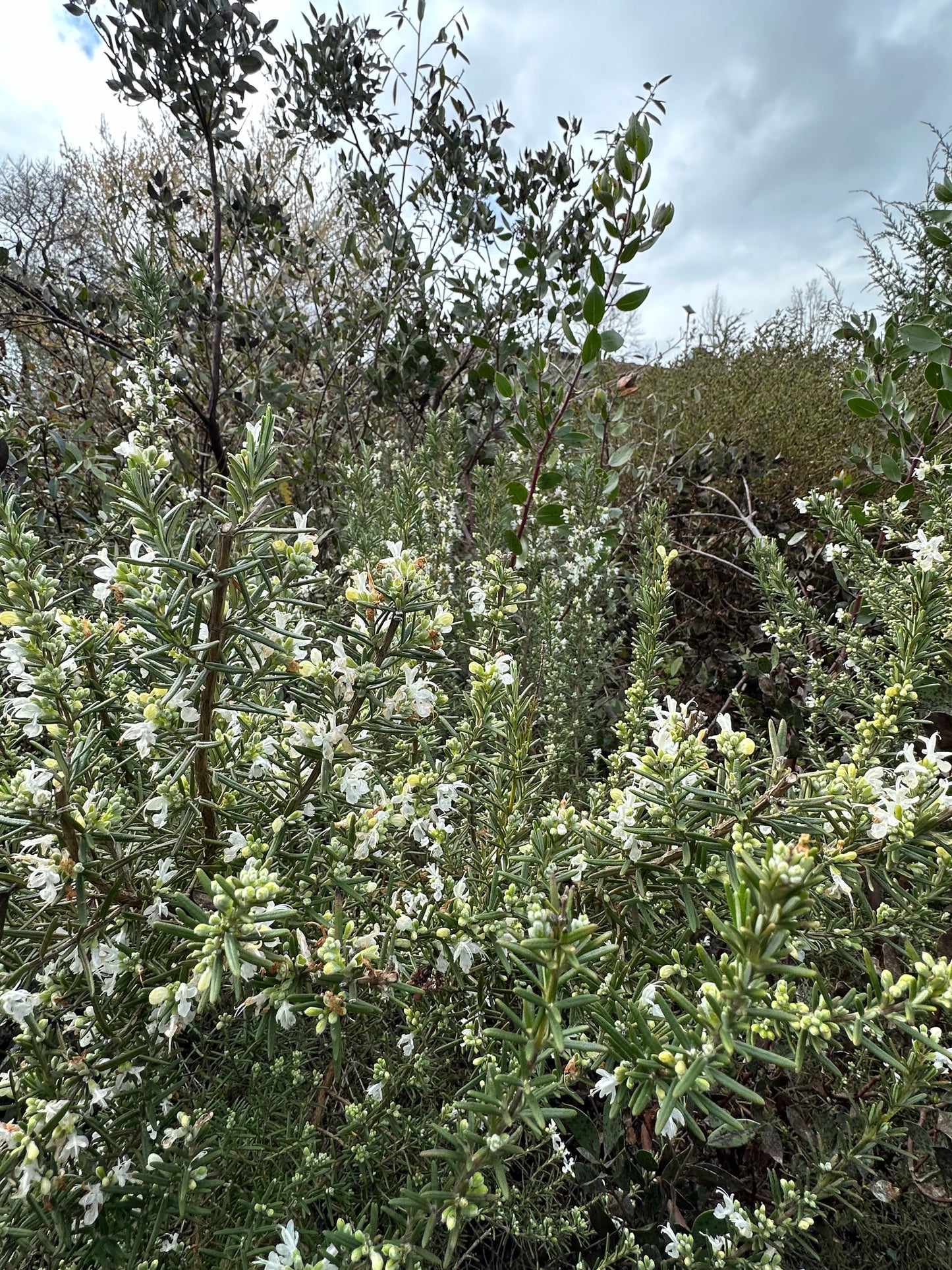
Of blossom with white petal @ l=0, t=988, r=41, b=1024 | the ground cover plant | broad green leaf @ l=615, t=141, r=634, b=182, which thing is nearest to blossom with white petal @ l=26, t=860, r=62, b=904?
the ground cover plant

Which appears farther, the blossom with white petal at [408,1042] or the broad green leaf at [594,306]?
the broad green leaf at [594,306]

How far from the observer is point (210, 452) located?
370cm

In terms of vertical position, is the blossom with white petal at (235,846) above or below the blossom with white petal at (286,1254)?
above

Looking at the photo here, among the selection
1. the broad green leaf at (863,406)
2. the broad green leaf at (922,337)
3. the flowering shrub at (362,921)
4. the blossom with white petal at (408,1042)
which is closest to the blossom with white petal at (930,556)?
the flowering shrub at (362,921)

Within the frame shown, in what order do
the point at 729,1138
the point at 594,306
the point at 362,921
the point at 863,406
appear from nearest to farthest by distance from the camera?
the point at 362,921 → the point at 729,1138 → the point at 594,306 → the point at 863,406

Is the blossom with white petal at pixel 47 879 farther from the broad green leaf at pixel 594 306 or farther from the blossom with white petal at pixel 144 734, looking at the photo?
the broad green leaf at pixel 594 306

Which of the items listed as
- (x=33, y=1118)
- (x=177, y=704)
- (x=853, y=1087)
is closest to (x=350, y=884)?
(x=177, y=704)

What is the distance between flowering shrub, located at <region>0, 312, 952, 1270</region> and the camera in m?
0.84

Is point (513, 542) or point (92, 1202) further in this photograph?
point (513, 542)

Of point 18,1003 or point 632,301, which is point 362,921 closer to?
point 18,1003

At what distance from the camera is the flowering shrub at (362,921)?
835 mm

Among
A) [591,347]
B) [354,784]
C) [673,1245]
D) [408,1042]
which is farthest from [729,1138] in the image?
[591,347]

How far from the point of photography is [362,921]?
1.10 meters

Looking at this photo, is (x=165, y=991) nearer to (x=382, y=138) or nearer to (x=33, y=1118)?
(x=33, y=1118)
